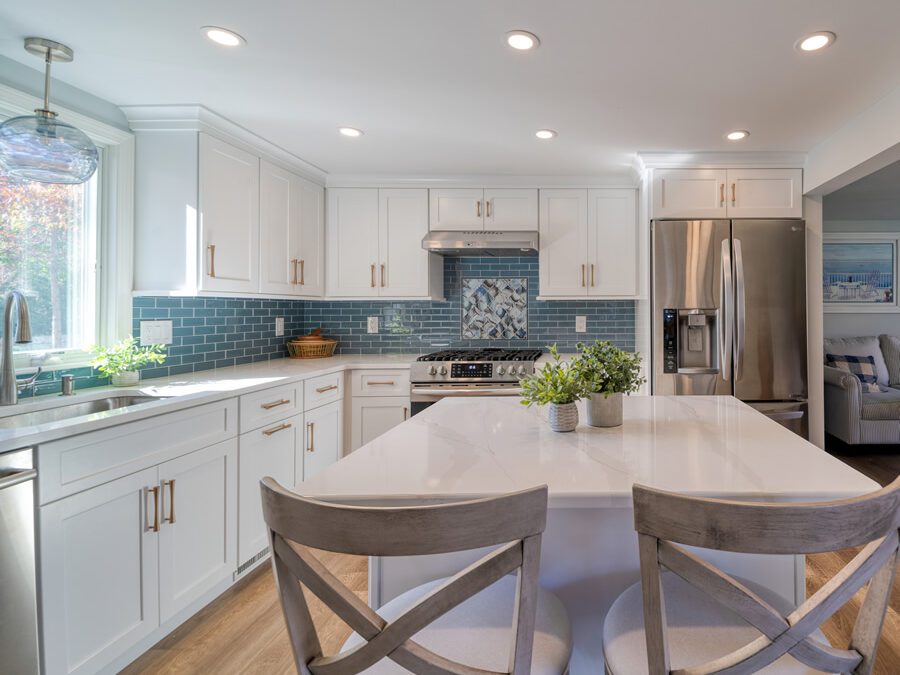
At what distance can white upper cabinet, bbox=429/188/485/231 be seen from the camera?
3.64 meters

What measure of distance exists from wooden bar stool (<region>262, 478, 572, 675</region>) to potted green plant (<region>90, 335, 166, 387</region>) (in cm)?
181

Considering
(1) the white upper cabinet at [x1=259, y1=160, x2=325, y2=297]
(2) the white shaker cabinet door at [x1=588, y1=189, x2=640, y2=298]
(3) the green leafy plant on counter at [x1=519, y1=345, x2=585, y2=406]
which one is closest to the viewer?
(3) the green leafy plant on counter at [x1=519, y1=345, x2=585, y2=406]

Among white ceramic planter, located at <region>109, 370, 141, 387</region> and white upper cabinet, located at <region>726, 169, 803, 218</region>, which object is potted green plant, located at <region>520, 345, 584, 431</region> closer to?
white ceramic planter, located at <region>109, 370, 141, 387</region>

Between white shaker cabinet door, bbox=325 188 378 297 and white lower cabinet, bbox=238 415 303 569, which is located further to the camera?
white shaker cabinet door, bbox=325 188 378 297

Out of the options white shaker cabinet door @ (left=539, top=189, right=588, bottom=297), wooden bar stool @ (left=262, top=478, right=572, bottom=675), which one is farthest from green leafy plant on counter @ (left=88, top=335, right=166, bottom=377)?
white shaker cabinet door @ (left=539, top=189, right=588, bottom=297)

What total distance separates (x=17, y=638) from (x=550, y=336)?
3418 millimetres

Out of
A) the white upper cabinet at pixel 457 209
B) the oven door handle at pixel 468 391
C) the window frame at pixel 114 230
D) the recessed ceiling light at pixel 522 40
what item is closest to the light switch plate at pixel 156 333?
the window frame at pixel 114 230

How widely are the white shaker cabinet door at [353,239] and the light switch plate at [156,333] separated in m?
1.32

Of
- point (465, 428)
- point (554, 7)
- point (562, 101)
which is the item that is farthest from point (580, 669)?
point (562, 101)

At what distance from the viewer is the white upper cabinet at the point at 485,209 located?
364 cm

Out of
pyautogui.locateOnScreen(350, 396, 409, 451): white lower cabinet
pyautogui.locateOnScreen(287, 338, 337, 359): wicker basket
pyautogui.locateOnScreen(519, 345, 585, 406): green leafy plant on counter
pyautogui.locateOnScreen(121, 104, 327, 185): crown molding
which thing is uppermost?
pyautogui.locateOnScreen(121, 104, 327, 185): crown molding

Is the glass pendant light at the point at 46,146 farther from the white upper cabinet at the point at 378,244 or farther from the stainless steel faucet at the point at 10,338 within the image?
the white upper cabinet at the point at 378,244

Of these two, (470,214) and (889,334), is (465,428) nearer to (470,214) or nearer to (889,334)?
(470,214)

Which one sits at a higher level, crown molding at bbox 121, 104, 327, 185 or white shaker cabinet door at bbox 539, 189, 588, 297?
crown molding at bbox 121, 104, 327, 185
